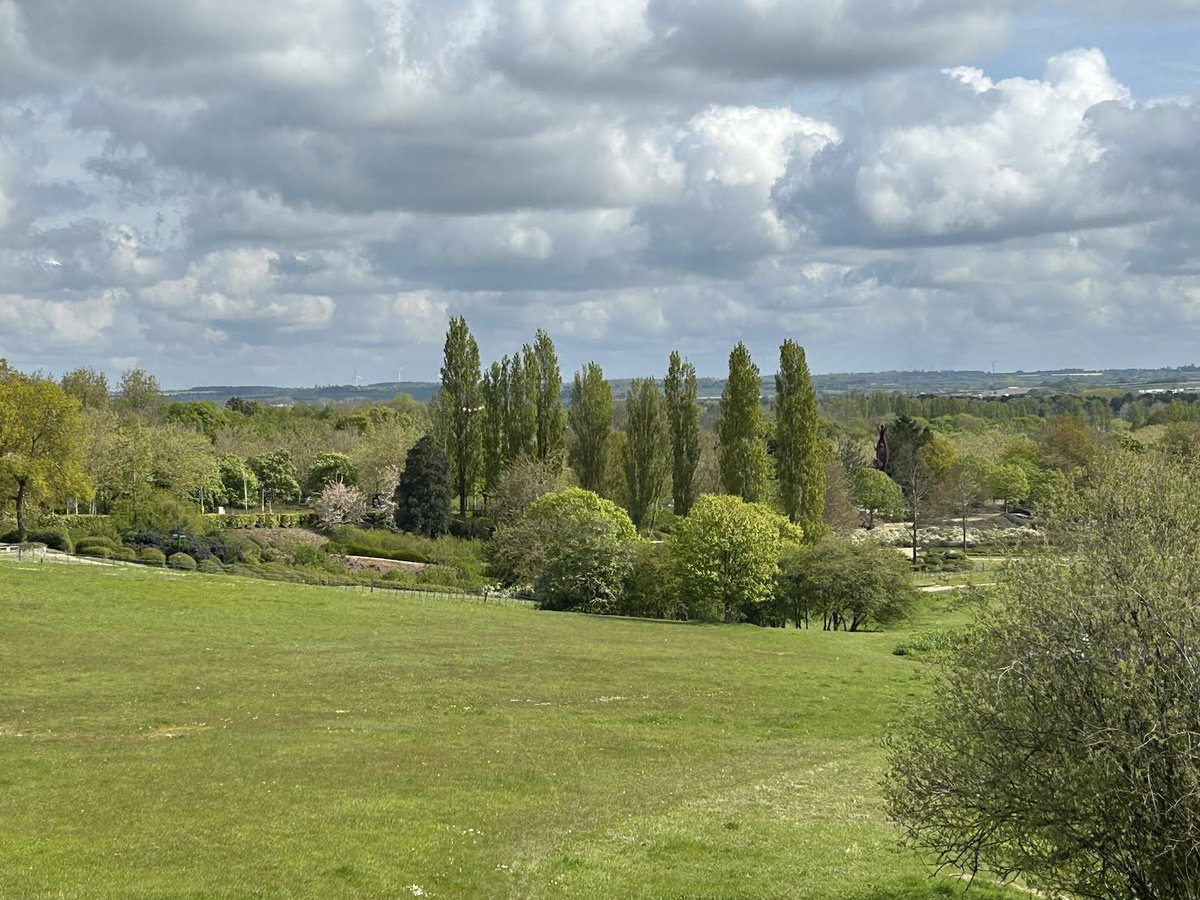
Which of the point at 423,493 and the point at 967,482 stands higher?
the point at 423,493

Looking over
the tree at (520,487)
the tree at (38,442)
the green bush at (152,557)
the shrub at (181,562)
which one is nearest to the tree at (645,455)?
the tree at (520,487)

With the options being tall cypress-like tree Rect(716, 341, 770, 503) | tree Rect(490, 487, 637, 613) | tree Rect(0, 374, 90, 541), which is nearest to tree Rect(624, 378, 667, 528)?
tall cypress-like tree Rect(716, 341, 770, 503)

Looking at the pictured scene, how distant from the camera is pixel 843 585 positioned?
58.6 metres

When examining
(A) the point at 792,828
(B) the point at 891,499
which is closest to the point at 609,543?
(A) the point at 792,828

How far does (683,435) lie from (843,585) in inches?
1177

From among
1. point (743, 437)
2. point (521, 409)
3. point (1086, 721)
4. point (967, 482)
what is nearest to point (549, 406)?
point (521, 409)

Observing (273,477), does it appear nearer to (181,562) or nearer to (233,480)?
(233,480)

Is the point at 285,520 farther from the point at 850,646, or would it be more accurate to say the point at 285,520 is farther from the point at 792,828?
the point at 792,828

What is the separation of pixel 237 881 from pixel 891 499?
105372 mm

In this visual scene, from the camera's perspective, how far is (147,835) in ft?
61.3

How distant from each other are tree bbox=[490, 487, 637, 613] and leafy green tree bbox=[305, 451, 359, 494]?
45916mm

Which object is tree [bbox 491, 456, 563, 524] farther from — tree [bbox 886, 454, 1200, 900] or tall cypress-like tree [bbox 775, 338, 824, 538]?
tree [bbox 886, 454, 1200, 900]

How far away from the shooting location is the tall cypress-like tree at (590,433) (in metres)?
89.8

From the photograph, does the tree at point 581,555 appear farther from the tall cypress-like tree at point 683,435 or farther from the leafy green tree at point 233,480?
the leafy green tree at point 233,480
